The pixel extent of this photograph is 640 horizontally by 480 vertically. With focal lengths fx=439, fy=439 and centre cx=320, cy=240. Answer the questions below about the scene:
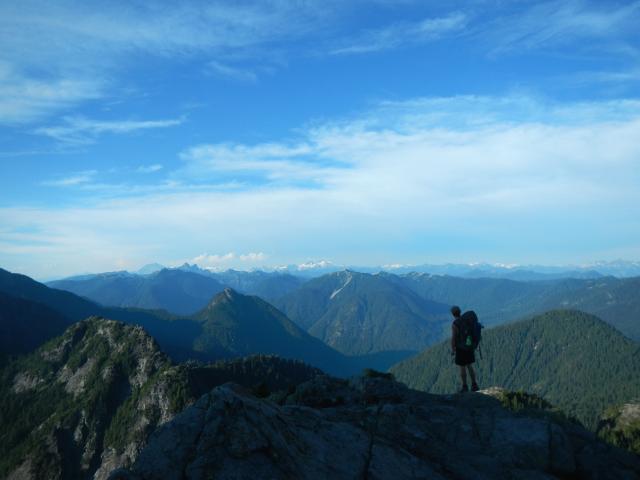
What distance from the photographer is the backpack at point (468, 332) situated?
2798 cm

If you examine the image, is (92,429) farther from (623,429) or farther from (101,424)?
(623,429)

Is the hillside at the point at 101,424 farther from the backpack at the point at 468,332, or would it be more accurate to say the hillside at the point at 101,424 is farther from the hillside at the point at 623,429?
the backpack at the point at 468,332

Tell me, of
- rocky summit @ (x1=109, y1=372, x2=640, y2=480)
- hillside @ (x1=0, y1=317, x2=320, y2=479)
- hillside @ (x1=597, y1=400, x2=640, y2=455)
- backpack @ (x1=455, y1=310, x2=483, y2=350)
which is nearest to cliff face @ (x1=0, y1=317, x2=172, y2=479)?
hillside @ (x1=0, y1=317, x2=320, y2=479)

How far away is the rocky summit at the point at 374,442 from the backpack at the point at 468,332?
10.6ft

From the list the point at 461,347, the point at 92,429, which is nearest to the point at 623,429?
the point at 461,347

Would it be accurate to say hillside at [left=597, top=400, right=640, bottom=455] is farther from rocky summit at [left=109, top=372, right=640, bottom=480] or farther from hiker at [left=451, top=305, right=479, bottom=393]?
hiker at [left=451, top=305, right=479, bottom=393]

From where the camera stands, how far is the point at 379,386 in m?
27.1

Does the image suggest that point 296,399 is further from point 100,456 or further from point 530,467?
point 100,456

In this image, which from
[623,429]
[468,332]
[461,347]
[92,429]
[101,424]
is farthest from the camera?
[101,424]

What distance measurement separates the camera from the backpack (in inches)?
1102

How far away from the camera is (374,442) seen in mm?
17516

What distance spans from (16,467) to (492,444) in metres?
196

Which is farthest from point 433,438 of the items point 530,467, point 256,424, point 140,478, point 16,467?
point 16,467

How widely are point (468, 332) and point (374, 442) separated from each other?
1298cm
